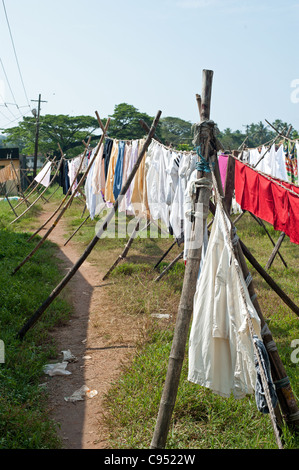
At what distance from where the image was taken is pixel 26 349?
4445 millimetres

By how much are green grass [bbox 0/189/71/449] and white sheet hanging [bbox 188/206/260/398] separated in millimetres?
Answer: 1330

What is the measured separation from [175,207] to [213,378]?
3645 mm

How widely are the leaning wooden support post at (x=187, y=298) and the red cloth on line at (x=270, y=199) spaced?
737mm

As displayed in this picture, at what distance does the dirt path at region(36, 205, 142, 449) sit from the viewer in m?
3.36

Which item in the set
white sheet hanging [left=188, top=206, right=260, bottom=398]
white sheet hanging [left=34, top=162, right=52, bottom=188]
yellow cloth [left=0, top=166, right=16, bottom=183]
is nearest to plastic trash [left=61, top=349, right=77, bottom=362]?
white sheet hanging [left=188, top=206, right=260, bottom=398]

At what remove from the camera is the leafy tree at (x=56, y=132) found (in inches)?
1396

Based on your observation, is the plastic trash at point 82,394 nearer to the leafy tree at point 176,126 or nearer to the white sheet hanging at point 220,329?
the white sheet hanging at point 220,329

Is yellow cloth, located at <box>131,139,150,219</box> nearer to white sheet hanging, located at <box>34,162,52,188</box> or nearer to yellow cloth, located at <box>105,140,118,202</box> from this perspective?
yellow cloth, located at <box>105,140,118,202</box>

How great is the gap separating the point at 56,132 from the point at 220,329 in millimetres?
36051

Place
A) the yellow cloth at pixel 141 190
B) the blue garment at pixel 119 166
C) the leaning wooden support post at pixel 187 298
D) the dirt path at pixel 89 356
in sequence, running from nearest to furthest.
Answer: the leaning wooden support post at pixel 187 298
the dirt path at pixel 89 356
the yellow cloth at pixel 141 190
the blue garment at pixel 119 166

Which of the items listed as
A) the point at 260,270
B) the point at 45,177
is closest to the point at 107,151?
the point at 260,270

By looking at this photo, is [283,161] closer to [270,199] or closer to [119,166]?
[119,166]

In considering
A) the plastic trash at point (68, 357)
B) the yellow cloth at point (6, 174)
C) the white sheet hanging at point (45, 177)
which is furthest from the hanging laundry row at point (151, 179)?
the yellow cloth at point (6, 174)
